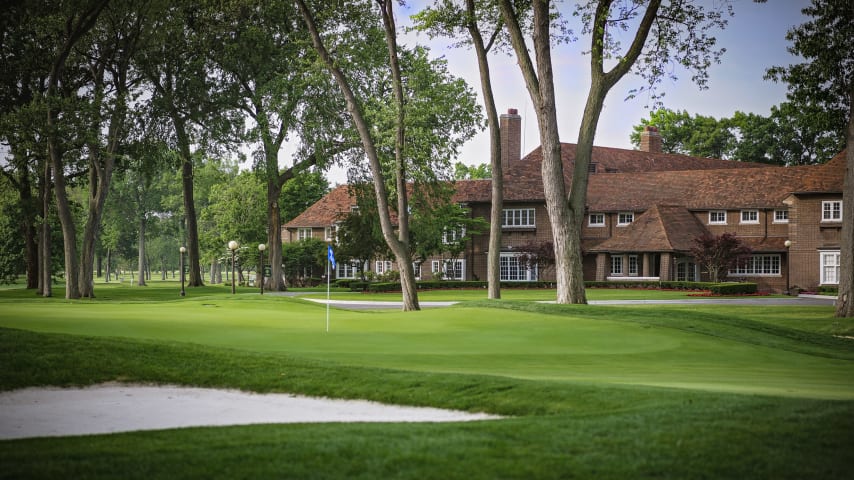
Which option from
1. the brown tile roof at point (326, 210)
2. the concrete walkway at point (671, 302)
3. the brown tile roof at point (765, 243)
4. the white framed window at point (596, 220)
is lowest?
the concrete walkway at point (671, 302)

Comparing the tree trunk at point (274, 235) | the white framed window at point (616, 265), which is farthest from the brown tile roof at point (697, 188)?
the tree trunk at point (274, 235)

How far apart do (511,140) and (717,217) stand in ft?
52.2

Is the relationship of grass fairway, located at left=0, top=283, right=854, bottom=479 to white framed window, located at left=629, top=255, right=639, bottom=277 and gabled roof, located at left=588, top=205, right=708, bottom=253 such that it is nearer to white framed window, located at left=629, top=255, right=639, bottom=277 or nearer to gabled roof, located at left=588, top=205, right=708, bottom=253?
gabled roof, located at left=588, top=205, right=708, bottom=253

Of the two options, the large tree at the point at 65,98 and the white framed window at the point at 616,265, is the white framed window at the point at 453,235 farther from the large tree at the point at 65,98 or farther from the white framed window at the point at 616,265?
the large tree at the point at 65,98

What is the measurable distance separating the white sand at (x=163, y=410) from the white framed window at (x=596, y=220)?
167ft

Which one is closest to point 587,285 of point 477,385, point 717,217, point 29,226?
point 717,217

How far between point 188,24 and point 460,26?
22.5 m

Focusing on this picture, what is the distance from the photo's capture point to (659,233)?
53.7 m

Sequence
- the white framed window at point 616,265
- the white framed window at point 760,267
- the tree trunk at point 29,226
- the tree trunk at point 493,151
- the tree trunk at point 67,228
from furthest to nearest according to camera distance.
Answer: the white framed window at point 616,265, the white framed window at point 760,267, the tree trunk at point 29,226, the tree trunk at point 67,228, the tree trunk at point 493,151

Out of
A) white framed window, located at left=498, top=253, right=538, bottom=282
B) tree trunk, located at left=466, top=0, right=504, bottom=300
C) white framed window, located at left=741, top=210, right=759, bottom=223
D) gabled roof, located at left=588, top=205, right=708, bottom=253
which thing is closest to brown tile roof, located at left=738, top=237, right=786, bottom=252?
white framed window, located at left=741, top=210, right=759, bottom=223

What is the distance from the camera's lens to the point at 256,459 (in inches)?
249

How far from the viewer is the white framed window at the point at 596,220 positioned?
194 ft

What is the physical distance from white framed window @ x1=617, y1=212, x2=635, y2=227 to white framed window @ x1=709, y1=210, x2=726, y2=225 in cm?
500

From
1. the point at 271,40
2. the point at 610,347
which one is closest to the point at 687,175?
the point at 271,40
